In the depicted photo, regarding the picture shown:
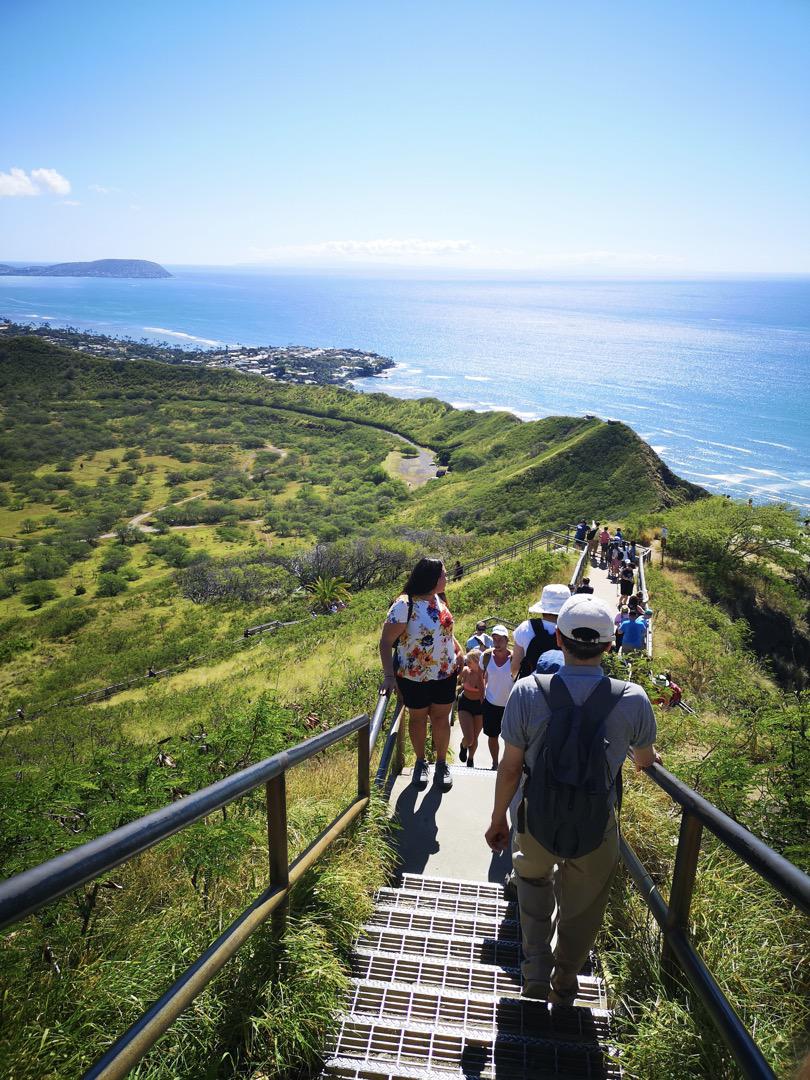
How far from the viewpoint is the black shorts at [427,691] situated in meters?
5.04

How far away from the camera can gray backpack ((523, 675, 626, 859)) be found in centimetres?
254

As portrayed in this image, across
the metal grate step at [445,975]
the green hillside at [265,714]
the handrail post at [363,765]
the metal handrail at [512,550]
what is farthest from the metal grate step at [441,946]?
the metal handrail at [512,550]

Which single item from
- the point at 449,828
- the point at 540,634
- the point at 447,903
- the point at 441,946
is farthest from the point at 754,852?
the point at 449,828

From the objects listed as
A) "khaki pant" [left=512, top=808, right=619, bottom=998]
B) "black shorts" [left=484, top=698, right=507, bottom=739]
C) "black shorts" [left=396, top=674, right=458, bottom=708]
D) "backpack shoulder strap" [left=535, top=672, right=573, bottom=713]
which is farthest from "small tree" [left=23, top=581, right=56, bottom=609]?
"backpack shoulder strap" [left=535, top=672, right=573, bottom=713]

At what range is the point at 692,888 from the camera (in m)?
2.46

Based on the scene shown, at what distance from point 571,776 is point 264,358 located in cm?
17202

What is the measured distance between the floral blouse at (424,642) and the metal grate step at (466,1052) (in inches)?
100.0

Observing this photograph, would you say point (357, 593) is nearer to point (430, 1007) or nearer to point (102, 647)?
point (102, 647)

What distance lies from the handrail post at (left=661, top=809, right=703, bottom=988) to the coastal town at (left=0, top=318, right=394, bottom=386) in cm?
13971

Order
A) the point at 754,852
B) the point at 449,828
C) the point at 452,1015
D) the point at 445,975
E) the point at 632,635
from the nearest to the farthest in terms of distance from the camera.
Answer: the point at 754,852 → the point at 452,1015 → the point at 445,975 → the point at 449,828 → the point at 632,635

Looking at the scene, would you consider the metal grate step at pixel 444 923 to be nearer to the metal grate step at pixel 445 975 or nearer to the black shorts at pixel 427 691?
the metal grate step at pixel 445 975

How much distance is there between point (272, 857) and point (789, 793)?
3.27m

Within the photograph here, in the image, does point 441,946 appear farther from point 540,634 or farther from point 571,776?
point 540,634

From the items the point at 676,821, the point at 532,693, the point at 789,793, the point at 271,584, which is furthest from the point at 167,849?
the point at 271,584
